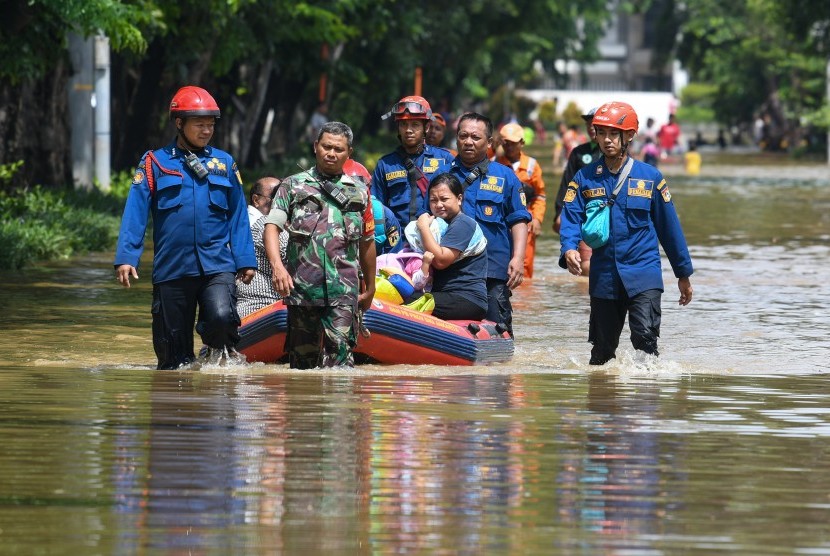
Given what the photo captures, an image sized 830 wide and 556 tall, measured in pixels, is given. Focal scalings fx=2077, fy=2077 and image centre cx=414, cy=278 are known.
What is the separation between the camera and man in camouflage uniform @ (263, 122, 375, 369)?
11.4 m

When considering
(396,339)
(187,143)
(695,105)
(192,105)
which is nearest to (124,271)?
(187,143)

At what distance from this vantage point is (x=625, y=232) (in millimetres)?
11797

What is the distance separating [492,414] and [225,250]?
216 cm

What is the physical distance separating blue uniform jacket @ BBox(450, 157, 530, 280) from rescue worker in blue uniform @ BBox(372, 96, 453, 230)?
21 cm

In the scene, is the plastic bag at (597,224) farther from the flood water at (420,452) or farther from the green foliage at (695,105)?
the green foliage at (695,105)

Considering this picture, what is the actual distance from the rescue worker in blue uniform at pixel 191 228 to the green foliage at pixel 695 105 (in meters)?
117

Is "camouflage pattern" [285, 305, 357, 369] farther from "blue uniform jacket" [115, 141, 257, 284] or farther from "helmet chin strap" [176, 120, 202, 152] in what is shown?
"helmet chin strap" [176, 120, 202, 152]

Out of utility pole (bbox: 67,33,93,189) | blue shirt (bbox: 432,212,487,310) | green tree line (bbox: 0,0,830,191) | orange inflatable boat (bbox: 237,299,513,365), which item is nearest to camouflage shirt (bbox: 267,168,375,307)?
orange inflatable boat (bbox: 237,299,513,365)

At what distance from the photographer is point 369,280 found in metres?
11.7

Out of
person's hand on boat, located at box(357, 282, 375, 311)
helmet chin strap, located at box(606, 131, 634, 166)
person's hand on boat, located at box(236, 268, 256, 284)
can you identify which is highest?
helmet chin strap, located at box(606, 131, 634, 166)

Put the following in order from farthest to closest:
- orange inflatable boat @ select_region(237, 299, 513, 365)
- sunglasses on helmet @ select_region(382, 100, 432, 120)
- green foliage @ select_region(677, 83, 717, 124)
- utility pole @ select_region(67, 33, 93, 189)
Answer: green foliage @ select_region(677, 83, 717, 124), utility pole @ select_region(67, 33, 93, 189), sunglasses on helmet @ select_region(382, 100, 432, 120), orange inflatable boat @ select_region(237, 299, 513, 365)

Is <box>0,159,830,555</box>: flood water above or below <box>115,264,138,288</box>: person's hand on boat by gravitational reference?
below

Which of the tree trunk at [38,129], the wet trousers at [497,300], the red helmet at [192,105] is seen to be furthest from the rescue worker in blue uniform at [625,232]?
the tree trunk at [38,129]

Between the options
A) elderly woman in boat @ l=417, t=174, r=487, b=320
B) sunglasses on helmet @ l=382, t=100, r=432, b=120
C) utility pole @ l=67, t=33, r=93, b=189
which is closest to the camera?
elderly woman in boat @ l=417, t=174, r=487, b=320
